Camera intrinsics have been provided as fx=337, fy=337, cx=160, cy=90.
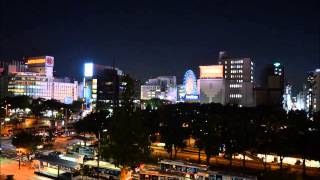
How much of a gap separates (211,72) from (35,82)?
7427cm

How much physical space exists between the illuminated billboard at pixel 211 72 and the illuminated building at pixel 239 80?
528 cm

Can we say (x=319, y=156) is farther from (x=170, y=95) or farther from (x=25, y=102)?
(x=170, y=95)

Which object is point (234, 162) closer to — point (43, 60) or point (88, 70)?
point (88, 70)

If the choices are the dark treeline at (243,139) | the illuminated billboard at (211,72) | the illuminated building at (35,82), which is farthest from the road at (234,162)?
the illuminated building at (35,82)

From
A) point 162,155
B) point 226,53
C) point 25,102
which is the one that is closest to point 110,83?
point 25,102

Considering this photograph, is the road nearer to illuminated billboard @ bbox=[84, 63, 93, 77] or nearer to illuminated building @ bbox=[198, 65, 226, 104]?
illuminated building @ bbox=[198, 65, 226, 104]

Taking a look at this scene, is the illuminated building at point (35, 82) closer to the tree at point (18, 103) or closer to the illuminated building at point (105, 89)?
the illuminated building at point (105, 89)

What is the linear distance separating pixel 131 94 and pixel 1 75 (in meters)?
137

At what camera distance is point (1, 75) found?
14562cm

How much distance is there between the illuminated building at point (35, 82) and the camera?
138125 millimetres

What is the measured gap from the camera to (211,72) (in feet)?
359

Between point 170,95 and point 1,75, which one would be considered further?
point 170,95

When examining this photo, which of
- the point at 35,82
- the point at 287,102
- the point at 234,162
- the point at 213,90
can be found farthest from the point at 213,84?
the point at 35,82

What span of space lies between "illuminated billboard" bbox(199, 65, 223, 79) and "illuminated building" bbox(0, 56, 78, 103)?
173 ft
